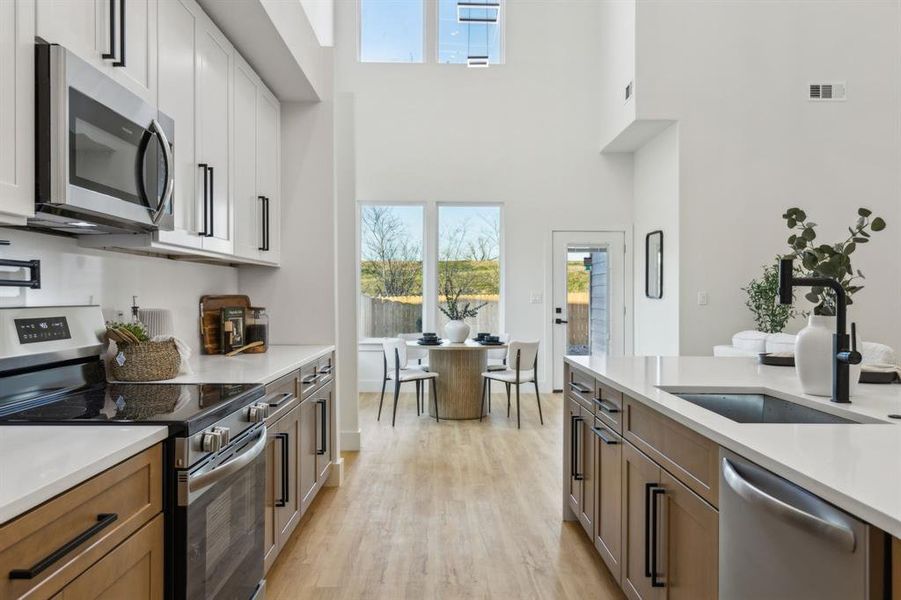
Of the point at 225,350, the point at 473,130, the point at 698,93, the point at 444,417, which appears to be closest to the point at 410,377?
the point at 444,417

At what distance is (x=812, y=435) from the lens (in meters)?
1.22

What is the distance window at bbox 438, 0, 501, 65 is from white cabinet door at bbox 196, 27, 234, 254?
472cm

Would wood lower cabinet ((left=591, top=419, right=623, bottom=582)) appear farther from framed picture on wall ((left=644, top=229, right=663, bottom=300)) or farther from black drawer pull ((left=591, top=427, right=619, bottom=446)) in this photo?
framed picture on wall ((left=644, top=229, right=663, bottom=300))

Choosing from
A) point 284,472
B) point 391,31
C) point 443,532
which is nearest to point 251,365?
point 284,472

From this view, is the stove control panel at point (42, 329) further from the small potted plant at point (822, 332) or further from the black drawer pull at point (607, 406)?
the small potted plant at point (822, 332)

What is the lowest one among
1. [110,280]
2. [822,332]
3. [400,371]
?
[400,371]

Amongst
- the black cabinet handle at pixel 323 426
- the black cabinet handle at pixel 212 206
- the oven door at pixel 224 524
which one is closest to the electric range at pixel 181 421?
the oven door at pixel 224 524

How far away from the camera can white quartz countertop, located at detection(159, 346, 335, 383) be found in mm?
2123

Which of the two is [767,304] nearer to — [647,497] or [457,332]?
[457,332]

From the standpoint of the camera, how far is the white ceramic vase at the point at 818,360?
166 cm

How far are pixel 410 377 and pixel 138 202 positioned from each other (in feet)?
11.8

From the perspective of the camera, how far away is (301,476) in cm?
267

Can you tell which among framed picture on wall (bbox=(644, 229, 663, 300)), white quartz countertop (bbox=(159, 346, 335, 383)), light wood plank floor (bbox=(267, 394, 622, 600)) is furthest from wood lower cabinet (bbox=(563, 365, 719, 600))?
framed picture on wall (bbox=(644, 229, 663, 300))

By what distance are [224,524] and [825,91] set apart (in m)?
6.29
